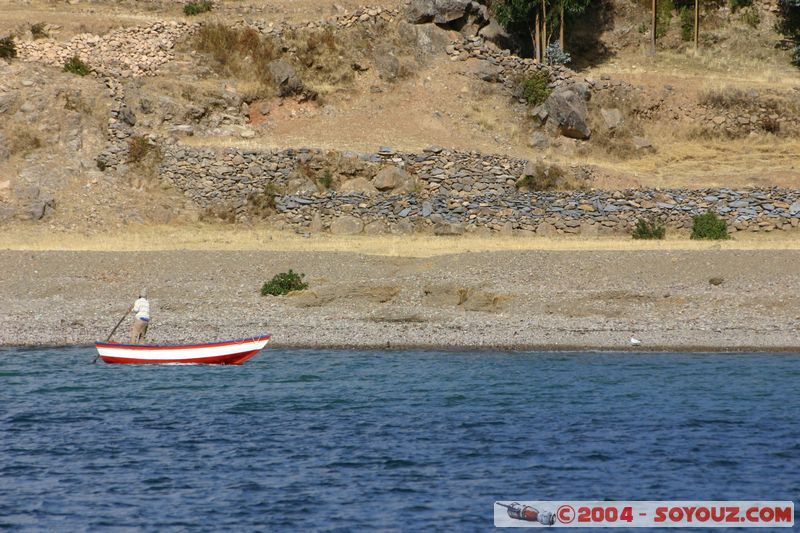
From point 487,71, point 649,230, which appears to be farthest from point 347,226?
point 487,71

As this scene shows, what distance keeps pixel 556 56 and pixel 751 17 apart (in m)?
13.9

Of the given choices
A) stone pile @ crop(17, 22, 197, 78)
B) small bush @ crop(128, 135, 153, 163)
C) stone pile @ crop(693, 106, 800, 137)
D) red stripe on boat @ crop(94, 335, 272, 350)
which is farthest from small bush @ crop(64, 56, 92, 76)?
stone pile @ crop(693, 106, 800, 137)

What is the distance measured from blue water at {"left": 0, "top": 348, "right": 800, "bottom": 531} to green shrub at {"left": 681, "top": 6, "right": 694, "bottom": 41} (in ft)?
127

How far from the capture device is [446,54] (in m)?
52.1

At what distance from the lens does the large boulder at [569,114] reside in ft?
159

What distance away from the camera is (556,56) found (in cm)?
5391

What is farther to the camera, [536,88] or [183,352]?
[536,88]

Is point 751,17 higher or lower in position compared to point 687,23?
higher

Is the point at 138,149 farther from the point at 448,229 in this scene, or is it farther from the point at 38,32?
the point at 448,229

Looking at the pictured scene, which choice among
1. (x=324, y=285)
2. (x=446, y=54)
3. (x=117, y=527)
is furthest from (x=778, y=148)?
(x=117, y=527)

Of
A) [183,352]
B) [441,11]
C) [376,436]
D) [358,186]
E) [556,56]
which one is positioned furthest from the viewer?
[556,56]

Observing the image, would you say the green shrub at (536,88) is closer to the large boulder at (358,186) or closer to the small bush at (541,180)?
the small bush at (541,180)

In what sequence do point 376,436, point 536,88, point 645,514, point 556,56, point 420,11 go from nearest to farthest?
point 645,514 < point 376,436 < point 536,88 < point 420,11 < point 556,56

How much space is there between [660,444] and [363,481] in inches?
198
